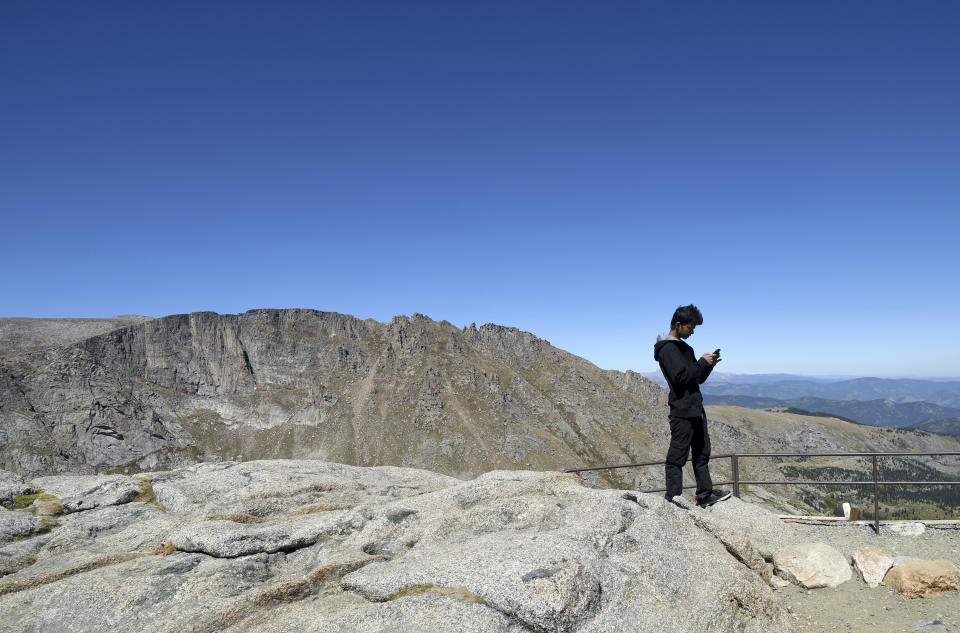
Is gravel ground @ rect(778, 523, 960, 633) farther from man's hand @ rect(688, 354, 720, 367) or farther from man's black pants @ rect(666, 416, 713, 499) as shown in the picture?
man's hand @ rect(688, 354, 720, 367)

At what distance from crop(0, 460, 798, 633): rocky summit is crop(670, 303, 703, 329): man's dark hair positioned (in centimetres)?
362

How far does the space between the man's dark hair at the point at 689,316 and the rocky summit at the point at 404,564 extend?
142 inches

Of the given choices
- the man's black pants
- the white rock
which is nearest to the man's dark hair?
the man's black pants

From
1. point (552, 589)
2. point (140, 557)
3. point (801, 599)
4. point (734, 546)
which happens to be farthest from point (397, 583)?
point (801, 599)

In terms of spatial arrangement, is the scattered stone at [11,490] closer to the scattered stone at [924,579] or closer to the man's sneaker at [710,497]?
the man's sneaker at [710,497]

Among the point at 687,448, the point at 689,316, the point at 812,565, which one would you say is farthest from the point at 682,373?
the point at 812,565

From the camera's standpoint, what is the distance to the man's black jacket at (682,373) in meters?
9.34

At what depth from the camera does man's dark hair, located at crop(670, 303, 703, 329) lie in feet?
31.8

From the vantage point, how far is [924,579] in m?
8.16

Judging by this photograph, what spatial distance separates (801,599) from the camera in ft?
28.7

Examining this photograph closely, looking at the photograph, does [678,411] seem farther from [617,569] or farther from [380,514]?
[380,514]

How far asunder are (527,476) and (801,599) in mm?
5976

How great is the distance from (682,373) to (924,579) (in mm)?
4791

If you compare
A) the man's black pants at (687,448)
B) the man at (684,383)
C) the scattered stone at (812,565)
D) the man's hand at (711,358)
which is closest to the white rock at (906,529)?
the scattered stone at (812,565)
